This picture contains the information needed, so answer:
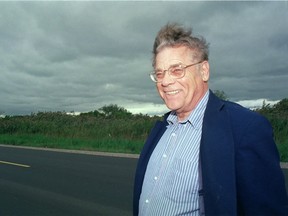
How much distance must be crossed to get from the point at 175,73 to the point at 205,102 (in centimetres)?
32

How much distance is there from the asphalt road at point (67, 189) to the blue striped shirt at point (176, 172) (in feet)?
13.1

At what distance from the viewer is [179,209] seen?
232 cm

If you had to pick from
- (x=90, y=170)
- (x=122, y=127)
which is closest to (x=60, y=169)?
(x=90, y=170)

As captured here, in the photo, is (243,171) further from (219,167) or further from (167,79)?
(167,79)

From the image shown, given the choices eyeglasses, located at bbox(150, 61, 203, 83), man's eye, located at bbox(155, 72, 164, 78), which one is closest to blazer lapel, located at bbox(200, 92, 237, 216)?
eyeglasses, located at bbox(150, 61, 203, 83)

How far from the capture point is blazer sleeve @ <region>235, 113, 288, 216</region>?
1981 mm

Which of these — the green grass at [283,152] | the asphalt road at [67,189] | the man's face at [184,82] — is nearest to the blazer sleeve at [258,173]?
the man's face at [184,82]

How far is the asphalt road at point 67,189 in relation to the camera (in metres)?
6.77

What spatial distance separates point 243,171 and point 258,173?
85mm

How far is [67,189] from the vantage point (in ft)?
28.5

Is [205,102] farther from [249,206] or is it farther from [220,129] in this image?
[249,206]

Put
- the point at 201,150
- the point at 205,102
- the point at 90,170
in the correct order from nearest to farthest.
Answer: the point at 201,150 → the point at 205,102 → the point at 90,170

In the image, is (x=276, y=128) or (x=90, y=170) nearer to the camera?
(x=90, y=170)

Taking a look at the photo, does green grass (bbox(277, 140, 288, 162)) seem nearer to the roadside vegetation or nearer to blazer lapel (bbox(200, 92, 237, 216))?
the roadside vegetation
